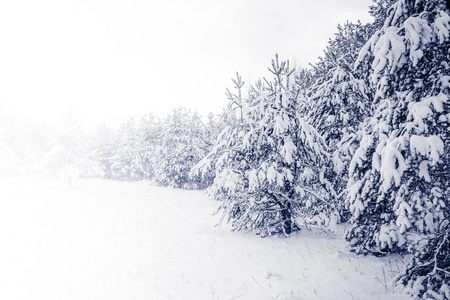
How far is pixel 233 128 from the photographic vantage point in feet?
32.3

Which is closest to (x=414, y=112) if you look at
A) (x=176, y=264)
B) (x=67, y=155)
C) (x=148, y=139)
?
(x=176, y=264)

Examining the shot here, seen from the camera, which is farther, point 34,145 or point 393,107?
point 34,145

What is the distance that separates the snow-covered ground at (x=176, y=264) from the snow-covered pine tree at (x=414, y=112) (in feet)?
6.37

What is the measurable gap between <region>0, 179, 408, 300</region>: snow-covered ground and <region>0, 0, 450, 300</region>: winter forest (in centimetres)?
27

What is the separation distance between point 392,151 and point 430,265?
83.8 inches

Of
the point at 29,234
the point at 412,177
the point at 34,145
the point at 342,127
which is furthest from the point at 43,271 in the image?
the point at 34,145

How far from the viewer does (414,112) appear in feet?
13.8

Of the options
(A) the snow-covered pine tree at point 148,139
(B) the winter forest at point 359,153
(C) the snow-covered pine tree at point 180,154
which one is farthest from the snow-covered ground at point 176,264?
(A) the snow-covered pine tree at point 148,139

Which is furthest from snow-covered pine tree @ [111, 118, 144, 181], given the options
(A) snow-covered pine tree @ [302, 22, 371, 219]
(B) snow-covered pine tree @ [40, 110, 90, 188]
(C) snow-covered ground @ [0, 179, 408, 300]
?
(A) snow-covered pine tree @ [302, 22, 371, 219]

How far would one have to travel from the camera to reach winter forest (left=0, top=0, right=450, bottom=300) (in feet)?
13.9

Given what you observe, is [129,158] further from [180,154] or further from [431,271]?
[431,271]

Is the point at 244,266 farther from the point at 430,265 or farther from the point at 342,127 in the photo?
the point at 342,127

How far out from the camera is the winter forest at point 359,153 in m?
4.23

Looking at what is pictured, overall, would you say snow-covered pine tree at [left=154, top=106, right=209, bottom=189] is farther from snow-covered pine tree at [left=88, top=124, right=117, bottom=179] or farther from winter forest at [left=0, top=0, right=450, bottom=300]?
snow-covered pine tree at [left=88, top=124, right=117, bottom=179]
